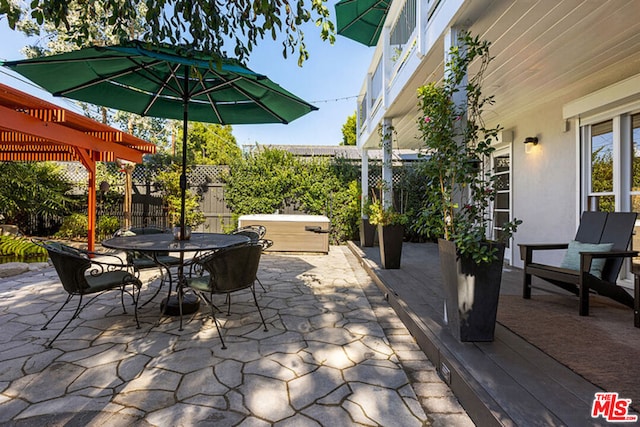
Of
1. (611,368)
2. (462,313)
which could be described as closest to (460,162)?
(462,313)

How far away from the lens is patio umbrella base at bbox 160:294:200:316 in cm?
315

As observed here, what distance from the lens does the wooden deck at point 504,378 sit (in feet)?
4.66

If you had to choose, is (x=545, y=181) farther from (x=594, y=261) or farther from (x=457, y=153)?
(x=457, y=153)

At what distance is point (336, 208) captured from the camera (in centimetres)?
809

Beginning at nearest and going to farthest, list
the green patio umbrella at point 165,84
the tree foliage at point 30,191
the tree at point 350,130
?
the green patio umbrella at point 165,84 < the tree foliage at point 30,191 < the tree at point 350,130

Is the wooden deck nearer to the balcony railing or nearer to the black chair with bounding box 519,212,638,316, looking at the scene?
the black chair with bounding box 519,212,638,316

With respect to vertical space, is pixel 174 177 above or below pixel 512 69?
below

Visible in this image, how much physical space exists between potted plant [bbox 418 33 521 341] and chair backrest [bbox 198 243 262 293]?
1.43 metres

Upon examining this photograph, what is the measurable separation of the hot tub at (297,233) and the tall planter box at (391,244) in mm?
2398

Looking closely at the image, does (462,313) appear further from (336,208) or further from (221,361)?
(336,208)

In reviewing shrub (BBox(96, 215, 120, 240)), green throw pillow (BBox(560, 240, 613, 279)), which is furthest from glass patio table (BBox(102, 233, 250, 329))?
shrub (BBox(96, 215, 120, 240))

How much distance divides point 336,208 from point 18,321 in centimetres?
611

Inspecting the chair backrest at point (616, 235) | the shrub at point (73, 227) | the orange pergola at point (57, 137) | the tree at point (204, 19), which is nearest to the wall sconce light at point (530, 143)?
the chair backrest at point (616, 235)

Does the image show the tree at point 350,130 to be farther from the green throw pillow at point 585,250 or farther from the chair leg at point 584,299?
the chair leg at point 584,299
